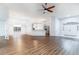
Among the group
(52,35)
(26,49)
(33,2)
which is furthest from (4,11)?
(52,35)

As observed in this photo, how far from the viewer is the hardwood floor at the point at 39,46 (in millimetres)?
1950

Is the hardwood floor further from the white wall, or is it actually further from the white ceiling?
the white ceiling

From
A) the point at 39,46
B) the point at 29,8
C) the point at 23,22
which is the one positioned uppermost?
the point at 29,8

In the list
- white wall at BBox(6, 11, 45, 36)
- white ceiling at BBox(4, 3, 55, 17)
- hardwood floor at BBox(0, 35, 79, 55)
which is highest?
white ceiling at BBox(4, 3, 55, 17)

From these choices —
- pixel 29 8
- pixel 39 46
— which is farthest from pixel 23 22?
pixel 39 46

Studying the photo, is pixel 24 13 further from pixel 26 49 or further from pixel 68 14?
pixel 68 14

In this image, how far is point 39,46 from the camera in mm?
1992

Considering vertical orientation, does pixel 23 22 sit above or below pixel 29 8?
below

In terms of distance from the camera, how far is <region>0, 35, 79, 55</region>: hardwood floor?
1.95 m

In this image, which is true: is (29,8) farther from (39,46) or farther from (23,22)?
(39,46)

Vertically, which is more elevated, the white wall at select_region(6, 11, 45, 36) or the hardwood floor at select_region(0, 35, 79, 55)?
the white wall at select_region(6, 11, 45, 36)

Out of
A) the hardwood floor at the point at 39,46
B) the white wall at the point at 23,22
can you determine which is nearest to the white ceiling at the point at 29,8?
the white wall at the point at 23,22

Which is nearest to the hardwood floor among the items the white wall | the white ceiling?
the white wall

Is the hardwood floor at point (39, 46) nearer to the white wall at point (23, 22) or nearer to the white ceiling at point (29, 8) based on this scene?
the white wall at point (23, 22)
